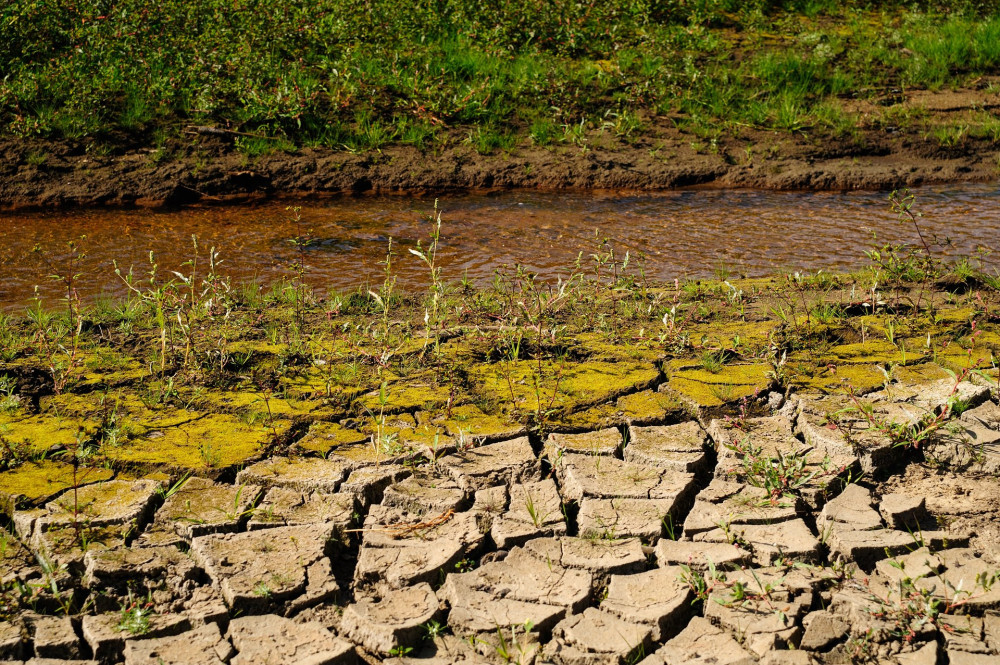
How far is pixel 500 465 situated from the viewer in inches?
116

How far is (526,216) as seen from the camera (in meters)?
6.08

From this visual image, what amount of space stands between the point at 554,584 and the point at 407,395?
1.11m

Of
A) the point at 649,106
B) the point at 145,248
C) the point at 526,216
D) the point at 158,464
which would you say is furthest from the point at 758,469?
the point at 649,106

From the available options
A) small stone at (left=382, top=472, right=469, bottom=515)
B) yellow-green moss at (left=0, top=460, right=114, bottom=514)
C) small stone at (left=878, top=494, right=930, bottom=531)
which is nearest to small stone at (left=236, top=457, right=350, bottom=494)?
small stone at (left=382, top=472, right=469, bottom=515)

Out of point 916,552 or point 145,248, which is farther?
point 145,248

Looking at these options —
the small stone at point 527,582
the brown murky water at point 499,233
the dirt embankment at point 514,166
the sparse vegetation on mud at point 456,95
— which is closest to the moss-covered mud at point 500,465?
the small stone at point 527,582

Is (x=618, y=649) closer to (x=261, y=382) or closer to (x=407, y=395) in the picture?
(x=407, y=395)

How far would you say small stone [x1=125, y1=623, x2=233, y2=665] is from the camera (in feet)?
7.16

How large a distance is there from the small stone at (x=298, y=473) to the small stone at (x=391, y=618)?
1.71 ft

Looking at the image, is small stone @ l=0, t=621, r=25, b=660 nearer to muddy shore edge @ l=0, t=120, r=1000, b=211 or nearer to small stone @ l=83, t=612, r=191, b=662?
small stone @ l=83, t=612, r=191, b=662

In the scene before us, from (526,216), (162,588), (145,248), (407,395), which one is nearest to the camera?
(162,588)

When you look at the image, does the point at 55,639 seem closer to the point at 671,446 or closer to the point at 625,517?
the point at 625,517

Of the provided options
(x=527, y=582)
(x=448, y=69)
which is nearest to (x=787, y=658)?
(x=527, y=582)

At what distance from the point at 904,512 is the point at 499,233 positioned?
11.4 ft
